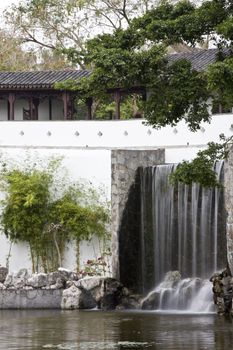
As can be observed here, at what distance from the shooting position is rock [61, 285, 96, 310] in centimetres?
3500

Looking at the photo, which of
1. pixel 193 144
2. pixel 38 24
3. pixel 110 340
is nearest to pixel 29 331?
pixel 110 340

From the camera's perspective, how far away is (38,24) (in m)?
54.3

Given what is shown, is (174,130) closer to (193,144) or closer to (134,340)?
(193,144)

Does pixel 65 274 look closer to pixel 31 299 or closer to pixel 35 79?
pixel 31 299

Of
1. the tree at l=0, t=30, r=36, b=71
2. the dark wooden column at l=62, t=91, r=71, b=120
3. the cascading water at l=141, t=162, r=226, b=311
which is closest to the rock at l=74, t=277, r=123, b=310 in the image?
the cascading water at l=141, t=162, r=226, b=311

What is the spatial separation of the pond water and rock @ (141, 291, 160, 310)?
149 centimetres

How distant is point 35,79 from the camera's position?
4391 centimetres

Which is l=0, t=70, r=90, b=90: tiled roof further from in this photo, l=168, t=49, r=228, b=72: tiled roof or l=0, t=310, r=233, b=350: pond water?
l=0, t=310, r=233, b=350: pond water

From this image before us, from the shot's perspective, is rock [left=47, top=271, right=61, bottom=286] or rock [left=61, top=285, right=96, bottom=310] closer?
rock [left=61, top=285, right=96, bottom=310]

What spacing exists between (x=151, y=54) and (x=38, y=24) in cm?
2554

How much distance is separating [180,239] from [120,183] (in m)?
2.55

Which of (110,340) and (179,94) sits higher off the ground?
(179,94)

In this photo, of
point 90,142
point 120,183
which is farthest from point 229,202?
point 90,142

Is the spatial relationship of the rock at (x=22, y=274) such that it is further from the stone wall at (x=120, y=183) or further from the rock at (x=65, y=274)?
the stone wall at (x=120, y=183)
